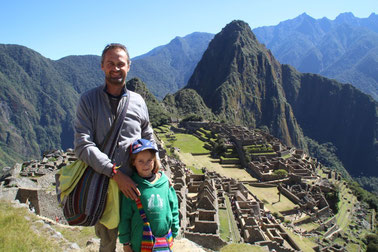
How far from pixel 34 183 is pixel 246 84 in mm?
138204

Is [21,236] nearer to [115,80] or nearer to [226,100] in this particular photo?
[115,80]

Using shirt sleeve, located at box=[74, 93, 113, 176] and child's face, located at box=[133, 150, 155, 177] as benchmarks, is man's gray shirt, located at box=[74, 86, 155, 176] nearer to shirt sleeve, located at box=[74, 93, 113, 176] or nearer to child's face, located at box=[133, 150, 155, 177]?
shirt sleeve, located at box=[74, 93, 113, 176]

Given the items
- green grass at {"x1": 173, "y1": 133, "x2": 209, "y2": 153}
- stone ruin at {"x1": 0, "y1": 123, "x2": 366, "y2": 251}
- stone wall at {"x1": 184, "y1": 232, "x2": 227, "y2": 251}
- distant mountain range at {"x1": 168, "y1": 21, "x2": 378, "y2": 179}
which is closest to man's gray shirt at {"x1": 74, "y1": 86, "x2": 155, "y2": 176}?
stone ruin at {"x1": 0, "y1": 123, "x2": 366, "y2": 251}

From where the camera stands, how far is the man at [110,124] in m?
2.79

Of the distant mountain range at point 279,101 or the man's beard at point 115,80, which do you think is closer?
the man's beard at point 115,80

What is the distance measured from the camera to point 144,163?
305 centimetres

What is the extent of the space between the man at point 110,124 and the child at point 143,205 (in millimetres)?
107

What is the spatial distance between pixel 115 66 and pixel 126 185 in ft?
4.23

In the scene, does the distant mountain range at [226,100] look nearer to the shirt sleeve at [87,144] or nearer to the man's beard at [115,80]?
the man's beard at [115,80]

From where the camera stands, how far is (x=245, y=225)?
588 inches

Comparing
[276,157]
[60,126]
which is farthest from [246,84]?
[276,157]

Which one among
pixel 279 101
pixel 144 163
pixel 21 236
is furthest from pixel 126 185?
pixel 279 101

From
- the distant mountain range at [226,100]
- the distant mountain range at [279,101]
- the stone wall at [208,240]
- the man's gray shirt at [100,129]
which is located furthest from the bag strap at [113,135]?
the distant mountain range at [279,101]

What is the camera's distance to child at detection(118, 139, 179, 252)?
3016mm
